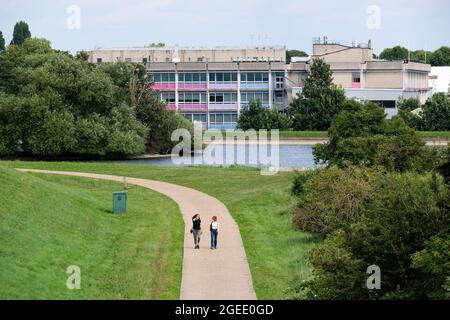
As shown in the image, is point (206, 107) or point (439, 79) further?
point (439, 79)

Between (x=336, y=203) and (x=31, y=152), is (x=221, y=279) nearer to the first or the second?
(x=336, y=203)

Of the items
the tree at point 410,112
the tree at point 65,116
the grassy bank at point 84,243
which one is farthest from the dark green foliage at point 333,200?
the tree at point 410,112

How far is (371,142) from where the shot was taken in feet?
166

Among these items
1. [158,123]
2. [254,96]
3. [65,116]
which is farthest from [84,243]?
[254,96]

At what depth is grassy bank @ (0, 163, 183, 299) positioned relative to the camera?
2755cm

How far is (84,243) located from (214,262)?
194 inches

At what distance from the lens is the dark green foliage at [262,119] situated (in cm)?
11181

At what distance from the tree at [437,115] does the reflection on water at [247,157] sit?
→ 51.3ft

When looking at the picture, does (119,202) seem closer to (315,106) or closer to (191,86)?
(315,106)

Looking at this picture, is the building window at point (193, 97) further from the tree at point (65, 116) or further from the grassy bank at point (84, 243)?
the grassy bank at point (84, 243)

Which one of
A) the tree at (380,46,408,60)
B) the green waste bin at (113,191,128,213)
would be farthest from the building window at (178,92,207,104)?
the green waste bin at (113,191,128,213)

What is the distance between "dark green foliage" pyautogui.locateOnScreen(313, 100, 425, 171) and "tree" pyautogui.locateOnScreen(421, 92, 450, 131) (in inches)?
2286

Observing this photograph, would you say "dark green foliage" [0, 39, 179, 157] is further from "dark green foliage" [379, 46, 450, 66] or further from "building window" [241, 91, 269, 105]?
"dark green foliage" [379, 46, 450, 66]

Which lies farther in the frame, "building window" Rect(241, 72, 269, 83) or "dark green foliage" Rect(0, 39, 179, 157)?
"building window" Rect(241, 72, 269, 83)
